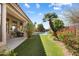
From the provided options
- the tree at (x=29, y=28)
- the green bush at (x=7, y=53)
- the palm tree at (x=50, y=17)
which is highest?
the palm tree at (x=50, y=17)

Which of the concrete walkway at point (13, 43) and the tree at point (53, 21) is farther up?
the tree at point (53, 21)

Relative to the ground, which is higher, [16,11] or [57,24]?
[16,11]

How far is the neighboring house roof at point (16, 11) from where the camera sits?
2.00m

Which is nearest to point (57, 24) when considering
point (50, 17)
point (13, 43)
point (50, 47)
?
point (50, 17)

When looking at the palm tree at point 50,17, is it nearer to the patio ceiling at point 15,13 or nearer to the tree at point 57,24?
the tree at point 57,24

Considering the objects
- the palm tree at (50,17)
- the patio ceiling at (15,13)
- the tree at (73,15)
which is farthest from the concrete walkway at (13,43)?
the tree at (73,15)

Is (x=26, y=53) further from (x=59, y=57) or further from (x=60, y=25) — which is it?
(x=60, y=25)

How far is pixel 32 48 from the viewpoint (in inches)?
80.7

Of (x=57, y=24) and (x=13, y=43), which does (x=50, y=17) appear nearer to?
(x=57, y=24)

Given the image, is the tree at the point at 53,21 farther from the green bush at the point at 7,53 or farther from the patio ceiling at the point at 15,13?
the green bush at the point at 7,53

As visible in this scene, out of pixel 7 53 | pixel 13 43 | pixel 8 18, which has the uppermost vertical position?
pixel 8 18

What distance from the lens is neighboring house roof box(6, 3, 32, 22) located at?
1998 mm

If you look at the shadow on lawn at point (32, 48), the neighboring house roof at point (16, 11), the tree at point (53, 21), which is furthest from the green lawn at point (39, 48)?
the neighboring house roof at point (16, 11)

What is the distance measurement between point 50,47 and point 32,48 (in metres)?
0.21
